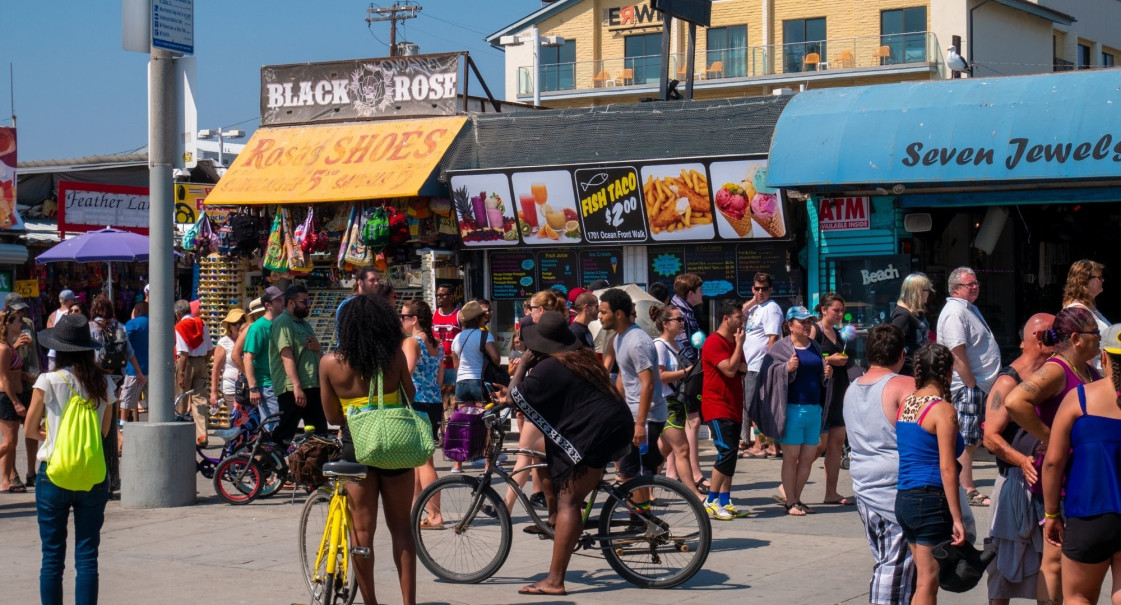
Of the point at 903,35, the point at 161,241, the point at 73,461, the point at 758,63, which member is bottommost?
the point at 73,461

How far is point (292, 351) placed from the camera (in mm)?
11227

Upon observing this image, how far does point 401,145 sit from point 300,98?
204 centimetres

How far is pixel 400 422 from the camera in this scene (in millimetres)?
6867

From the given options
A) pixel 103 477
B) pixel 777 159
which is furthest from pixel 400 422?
pixel 777 159

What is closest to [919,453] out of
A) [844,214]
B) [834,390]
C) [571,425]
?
[571,425]

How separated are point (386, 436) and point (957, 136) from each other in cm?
865

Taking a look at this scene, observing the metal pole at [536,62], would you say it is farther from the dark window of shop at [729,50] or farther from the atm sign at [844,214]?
the dark window of shop at [729,50]

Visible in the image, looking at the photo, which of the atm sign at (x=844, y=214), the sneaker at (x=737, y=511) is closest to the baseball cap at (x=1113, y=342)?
the sneaker at (x=737, y=511)

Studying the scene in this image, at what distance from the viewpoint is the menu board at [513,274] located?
54.5 feet

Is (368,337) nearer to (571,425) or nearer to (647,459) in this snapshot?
(571,425)

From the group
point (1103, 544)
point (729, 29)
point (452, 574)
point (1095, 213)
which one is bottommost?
point (452, 574)

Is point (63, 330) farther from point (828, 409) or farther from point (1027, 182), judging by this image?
point (1027, 182)

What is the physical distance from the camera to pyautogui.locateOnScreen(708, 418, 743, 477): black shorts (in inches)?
404

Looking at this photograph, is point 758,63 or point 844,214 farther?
point 758,63
